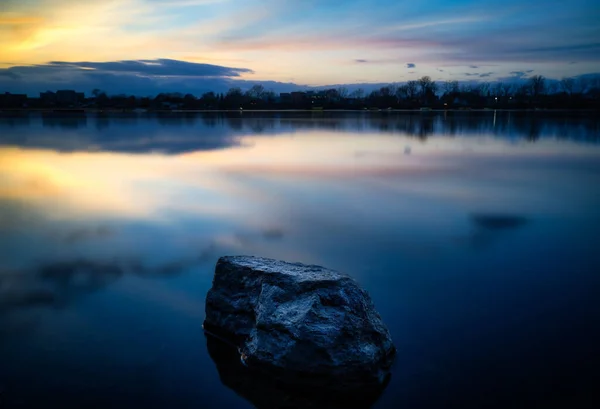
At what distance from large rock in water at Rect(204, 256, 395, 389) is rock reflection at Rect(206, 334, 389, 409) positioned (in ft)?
0.30

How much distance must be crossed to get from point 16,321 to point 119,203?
8.29 metres

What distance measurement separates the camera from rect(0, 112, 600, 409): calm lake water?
500 centimetres

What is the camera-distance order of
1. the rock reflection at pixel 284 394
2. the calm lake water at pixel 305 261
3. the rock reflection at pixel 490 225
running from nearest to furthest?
the rock reflection at pixel 284 394
the calm lake water at pixel 305 261
the rock reflection at pixel 490 225

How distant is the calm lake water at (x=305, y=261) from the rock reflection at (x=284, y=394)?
0.25 ft

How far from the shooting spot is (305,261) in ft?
28.3

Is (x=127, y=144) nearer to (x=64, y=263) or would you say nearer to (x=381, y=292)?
(x=64, y=263)

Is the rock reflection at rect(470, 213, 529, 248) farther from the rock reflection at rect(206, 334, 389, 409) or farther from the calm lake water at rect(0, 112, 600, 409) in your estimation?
the rock reflection at rect(206, 334, 389, 409)

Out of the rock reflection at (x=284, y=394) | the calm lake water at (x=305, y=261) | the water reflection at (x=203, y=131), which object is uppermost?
the water reflection at (x=203, y=131)

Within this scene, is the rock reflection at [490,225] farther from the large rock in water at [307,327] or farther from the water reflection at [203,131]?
the water reflection at [203,131]

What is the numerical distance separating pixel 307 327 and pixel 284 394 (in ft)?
2.28

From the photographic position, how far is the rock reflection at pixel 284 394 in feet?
15.4

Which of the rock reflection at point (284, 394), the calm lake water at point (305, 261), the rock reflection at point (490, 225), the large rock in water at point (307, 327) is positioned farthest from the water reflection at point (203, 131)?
the rock reflection at point (284, 394)

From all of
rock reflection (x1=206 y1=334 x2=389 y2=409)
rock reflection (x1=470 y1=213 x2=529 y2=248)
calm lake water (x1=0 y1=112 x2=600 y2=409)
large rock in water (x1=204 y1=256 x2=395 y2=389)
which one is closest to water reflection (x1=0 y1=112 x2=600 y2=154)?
calm lake water (x1=0 y1=112 x2=600 y2=409)

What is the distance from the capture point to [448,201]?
14219 millimetres
